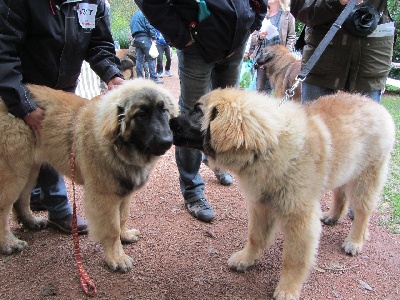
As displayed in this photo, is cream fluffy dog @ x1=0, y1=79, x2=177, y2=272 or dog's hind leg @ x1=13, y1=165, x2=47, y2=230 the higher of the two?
cream fluffy dog @ x1=0, y1=79, x2=177, y2=272

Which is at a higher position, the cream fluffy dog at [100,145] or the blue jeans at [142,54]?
the cream fluffy dog at [100,145]

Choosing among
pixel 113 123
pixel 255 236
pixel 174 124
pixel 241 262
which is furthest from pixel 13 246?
pixel 255 236

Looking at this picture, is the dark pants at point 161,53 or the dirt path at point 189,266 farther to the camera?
the dark pants at point 161,53

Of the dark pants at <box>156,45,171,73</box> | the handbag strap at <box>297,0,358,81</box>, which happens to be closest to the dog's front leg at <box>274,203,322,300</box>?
the handbag strap at <box>297,0,358,81</box>

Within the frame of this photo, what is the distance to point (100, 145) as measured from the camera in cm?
288

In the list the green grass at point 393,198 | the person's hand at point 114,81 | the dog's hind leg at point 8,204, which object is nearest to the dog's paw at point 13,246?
the dog's hind leg at point 8,204

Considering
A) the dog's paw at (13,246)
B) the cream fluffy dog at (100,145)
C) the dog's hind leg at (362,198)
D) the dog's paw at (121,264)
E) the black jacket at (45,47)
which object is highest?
the black jacket at (45,47)

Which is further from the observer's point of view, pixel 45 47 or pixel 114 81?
pixel 114 81

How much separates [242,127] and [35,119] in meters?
1.81

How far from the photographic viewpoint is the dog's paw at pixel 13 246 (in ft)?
10.8

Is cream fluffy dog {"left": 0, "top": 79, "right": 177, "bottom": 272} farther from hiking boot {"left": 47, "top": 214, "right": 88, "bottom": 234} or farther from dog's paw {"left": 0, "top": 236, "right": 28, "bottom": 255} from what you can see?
hiking boot {"left": 47, "top": 214, "right": 88, "bottom": 234}

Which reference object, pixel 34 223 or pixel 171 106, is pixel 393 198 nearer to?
pixel 171 106

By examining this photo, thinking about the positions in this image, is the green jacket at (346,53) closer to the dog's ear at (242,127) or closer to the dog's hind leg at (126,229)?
the dog's ear at (242,127)

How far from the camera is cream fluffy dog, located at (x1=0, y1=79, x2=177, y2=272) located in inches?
109
